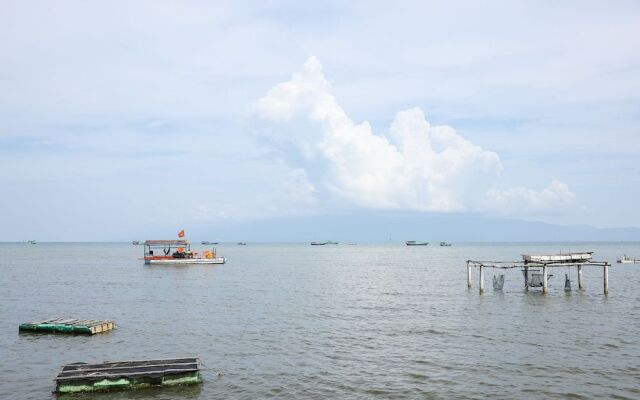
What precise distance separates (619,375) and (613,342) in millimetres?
6955

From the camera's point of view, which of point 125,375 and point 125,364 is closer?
point 125,375

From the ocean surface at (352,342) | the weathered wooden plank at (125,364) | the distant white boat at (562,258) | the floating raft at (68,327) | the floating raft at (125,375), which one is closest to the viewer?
the floating raft at (125,375)

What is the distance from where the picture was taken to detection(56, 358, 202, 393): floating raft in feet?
63.8

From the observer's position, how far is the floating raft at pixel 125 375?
19453 millimetres

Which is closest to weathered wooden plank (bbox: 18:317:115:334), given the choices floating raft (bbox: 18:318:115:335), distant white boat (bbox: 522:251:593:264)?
floating raft (bbox: 18:318:115:335)

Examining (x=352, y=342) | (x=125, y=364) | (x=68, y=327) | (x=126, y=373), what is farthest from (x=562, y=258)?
(x=126, y=373)

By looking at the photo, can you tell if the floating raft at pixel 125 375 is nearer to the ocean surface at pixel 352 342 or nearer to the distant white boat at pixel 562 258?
the ocean surface at pixel 352 342

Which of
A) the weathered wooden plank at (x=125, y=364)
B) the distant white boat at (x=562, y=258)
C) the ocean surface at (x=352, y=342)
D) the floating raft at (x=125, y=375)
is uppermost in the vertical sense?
the distant white boat at (x=562, y=258)

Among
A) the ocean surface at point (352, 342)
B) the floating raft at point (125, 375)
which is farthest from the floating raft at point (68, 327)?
the floating raft at point (125, 375)

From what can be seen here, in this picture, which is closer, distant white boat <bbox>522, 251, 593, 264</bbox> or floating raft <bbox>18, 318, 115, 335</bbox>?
floating raft <bbox>18, 318, 115, 335</bbox>

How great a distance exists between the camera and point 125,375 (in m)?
19.7

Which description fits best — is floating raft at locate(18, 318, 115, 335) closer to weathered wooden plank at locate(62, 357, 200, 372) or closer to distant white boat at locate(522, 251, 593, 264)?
weathered wooden plank at locate(62, 357, 200, 372)

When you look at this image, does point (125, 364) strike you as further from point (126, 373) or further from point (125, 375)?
point (125, 375)

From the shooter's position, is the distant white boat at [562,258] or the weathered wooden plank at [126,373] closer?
the weathered wooden plank at [126,373]
